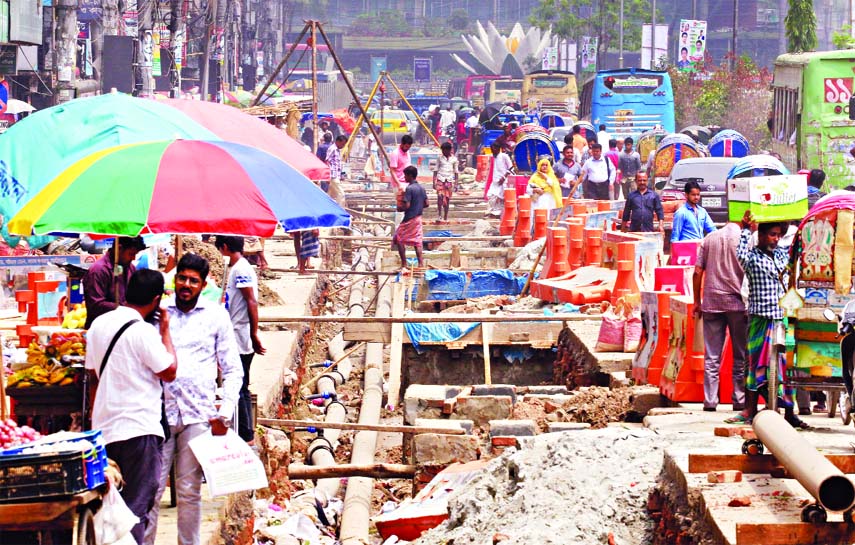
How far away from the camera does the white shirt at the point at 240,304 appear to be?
33.8 feet

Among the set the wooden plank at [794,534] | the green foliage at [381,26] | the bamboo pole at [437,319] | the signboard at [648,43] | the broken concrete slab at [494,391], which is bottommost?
the broken concrete slab at [494,391]

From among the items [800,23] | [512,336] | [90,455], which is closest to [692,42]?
[800,23]

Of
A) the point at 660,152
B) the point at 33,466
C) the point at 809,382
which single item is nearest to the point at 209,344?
the point at 33,466

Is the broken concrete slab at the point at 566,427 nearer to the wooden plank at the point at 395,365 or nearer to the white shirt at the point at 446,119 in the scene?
the wooden plank at the point at 395,365

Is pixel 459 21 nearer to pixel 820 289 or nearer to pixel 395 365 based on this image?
pixel 395 365

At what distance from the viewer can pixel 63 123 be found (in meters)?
10.8

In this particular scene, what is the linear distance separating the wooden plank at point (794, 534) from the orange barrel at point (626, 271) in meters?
9.83

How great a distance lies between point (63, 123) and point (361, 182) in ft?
104

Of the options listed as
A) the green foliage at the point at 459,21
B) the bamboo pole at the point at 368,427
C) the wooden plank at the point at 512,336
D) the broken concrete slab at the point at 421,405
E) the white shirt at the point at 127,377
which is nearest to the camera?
the white shirt at the point at 127,377

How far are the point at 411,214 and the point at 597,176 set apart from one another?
7548mm

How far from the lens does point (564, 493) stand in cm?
905

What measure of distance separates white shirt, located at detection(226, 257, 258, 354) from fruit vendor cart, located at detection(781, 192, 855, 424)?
3.59 meters

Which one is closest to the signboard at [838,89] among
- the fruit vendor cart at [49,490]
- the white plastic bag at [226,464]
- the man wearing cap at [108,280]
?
the man wearing cap at [108,280]

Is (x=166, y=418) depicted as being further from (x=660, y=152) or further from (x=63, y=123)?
(x=660, y=152)
